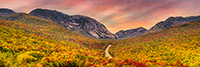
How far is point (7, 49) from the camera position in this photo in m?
25.3

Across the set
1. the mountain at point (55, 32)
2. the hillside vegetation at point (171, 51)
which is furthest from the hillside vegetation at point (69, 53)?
the mountain at point (55, 32)

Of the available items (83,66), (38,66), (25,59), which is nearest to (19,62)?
(25,59)

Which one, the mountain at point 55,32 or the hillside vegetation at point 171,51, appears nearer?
the hillside vegetation at point 171,51

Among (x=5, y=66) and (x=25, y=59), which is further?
(x=25, y=59)

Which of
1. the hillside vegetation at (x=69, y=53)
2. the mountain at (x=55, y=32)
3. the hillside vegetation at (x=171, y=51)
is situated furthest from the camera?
the mountain at (x=55, y=32)

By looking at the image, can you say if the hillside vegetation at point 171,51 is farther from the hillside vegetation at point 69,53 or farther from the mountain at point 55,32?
the mountain at point 55,32

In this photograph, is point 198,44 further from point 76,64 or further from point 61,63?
point 61,63

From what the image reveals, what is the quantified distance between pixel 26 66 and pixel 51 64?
5.33 m

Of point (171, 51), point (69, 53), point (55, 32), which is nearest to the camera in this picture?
point (69, 53)

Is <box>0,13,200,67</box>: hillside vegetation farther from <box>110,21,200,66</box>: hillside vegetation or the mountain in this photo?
the mountain

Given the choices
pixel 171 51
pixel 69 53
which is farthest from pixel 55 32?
pixel 171 51

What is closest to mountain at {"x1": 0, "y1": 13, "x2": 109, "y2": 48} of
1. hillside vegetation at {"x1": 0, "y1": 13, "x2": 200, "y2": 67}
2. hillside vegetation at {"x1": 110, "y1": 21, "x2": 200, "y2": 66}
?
hillside vegetation at {"x1": 0, "y1": 13, "x2": 200, "y2": 67}

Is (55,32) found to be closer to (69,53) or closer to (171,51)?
(69,53)

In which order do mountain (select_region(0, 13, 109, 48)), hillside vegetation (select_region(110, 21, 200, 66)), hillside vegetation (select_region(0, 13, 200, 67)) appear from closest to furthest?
hillside vegetation (select_region(0, 13, 200, 67)) < hillside vegetation (select_region(110, 21, 200, 66)) < mountain (select_region(0, 13, 109, 48))
